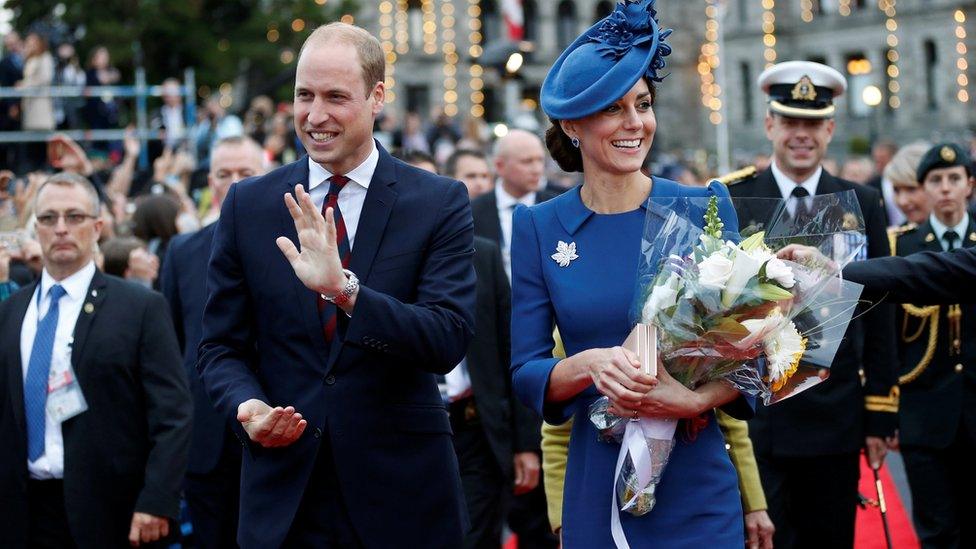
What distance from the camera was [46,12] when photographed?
3825 centimetres

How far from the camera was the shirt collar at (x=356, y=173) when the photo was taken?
425 centimetres

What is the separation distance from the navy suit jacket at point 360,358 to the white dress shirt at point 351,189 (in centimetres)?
3

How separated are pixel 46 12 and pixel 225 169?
109ft

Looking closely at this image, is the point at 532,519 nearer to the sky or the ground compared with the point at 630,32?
nearer to the ground

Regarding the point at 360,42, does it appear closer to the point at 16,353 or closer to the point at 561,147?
the point at 561,147

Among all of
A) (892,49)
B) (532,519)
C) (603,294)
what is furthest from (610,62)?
(892,49)

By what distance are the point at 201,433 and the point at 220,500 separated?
12.8 inches

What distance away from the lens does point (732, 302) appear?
3650 mm

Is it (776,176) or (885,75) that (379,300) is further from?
(885,75)

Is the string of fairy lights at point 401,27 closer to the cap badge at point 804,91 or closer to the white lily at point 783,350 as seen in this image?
the cap badge at point 804,91

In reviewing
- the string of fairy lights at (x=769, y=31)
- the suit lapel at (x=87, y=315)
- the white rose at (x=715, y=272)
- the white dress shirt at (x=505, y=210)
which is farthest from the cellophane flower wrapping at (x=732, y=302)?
the string of fairy lights at (x=769, y=31)

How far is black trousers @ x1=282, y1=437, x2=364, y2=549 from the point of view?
4102 mm

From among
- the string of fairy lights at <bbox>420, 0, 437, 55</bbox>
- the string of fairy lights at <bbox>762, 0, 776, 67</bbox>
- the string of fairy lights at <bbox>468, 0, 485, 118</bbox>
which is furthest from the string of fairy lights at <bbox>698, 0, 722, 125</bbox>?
the string of fairy lights at <bbox>420, 0, 437, 55</bbox>

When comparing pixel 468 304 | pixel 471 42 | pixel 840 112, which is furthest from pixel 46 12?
pixel 468 304
